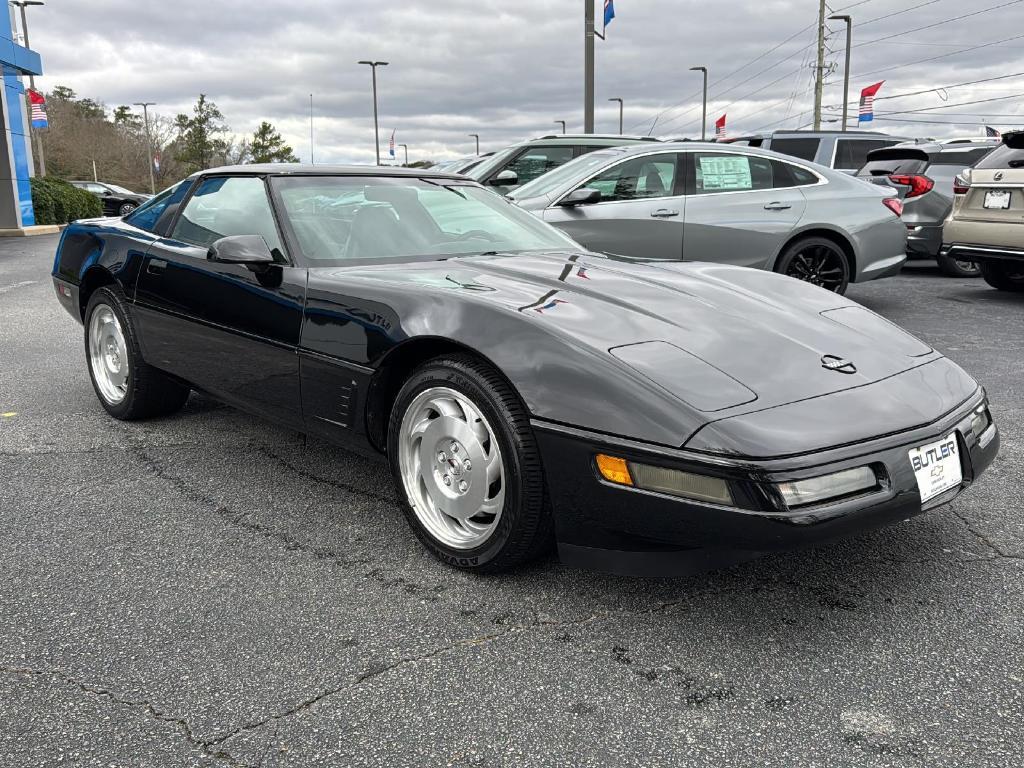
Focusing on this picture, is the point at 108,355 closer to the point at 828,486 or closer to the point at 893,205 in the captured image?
the point at 828,486

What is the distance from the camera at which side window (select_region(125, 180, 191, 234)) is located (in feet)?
13.5

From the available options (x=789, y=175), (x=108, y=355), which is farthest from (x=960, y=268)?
(x=108, y=355)

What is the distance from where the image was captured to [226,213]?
3730 mm

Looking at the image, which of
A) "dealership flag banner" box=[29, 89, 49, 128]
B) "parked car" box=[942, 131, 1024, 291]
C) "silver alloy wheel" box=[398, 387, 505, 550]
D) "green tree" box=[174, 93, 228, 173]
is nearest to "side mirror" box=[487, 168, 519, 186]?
"parked car" box=[942, 131, 1024, 291]

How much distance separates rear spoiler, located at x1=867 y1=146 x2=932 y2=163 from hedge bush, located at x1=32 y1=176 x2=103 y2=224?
20.0 metres

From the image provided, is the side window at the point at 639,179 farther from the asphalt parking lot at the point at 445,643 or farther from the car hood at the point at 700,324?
the asphalt parking lot at the point at 445,643

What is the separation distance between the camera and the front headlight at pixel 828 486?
6.91 ft

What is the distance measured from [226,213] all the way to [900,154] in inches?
350

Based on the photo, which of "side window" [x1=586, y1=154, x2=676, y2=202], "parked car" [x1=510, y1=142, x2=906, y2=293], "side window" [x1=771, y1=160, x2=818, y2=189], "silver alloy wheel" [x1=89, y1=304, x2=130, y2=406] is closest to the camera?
"silver alloy wheel" [x1=89, y1=304, x2=130, y2=406]

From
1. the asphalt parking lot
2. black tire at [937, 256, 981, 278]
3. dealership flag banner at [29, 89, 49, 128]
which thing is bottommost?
the asphalt parking lot

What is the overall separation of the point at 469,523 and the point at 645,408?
2.47 feet

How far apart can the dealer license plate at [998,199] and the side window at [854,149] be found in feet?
16.0

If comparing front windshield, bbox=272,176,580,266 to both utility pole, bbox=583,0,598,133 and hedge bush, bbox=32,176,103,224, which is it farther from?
hedge bush, bbox=32,176,103,224

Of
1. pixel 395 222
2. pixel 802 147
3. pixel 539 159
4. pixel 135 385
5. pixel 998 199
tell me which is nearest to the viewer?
pixel 395 222
